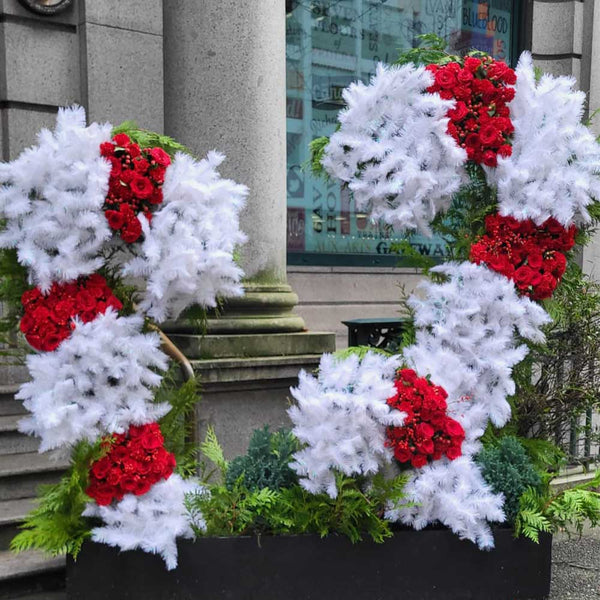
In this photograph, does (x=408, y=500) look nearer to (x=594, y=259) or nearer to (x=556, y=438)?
(x=556, y=438)

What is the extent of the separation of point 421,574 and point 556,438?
2.81m

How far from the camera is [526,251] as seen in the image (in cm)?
414

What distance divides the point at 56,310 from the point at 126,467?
2.47 ft

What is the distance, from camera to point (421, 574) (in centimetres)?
376

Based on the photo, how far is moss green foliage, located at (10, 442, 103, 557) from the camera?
3377 mm

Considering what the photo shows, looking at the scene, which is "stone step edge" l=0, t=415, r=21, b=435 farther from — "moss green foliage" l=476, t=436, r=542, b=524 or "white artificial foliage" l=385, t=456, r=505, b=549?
"moss green foliage" l=476, t=436, r=542, b=524

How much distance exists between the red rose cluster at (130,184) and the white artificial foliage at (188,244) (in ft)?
0.16

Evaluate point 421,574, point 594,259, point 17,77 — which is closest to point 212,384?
point 421,574

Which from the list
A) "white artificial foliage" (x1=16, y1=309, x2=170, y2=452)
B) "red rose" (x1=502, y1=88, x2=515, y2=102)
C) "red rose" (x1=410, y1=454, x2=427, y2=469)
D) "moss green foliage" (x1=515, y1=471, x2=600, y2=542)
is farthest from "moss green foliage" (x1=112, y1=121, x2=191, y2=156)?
"moss green foliage" (x1=515, y1=471, x2=600, y2=542)

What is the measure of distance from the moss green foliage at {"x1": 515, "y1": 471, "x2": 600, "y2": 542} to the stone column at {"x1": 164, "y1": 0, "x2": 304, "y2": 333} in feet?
→ 8.16

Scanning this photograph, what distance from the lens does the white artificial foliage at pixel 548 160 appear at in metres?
4.04

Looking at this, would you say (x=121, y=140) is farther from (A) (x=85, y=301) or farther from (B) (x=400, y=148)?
(B) (x=400, y=148)

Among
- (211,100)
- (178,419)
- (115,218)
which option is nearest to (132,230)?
(115,218)

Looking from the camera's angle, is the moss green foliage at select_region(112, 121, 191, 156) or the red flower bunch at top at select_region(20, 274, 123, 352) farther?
the moss green foliage at select_region(112, 121, 191, 156)
